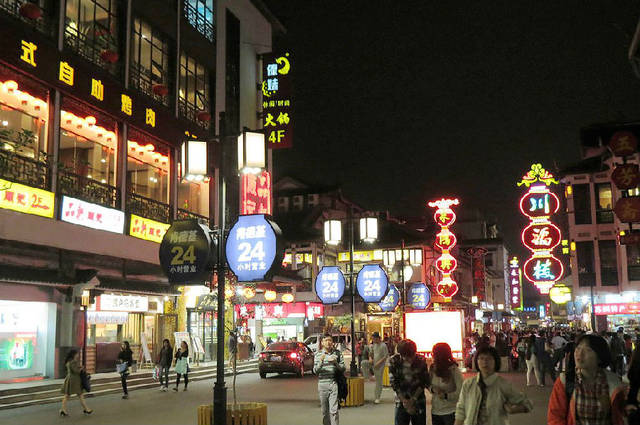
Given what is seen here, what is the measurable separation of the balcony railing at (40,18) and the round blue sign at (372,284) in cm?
1263

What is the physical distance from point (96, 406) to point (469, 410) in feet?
47.4

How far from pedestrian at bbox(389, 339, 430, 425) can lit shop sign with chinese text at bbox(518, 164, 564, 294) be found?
2482 centimetres

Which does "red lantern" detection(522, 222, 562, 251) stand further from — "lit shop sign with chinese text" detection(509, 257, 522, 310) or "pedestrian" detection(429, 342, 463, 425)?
"lit shop sign with chinese text" detection(509, 257, 522, 310)

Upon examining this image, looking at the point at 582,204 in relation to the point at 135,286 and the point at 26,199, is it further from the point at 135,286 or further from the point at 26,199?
the point at 26,199

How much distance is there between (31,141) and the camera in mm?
18828

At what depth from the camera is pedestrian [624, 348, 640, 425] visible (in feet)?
14.8

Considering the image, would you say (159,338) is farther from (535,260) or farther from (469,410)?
(469,410)

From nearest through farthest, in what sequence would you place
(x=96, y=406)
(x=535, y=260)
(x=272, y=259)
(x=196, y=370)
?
(x=272, y=259) → (x=96, y=406) → (x=196, y=370) → (x=535, y=260)

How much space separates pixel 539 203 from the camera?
107 feet

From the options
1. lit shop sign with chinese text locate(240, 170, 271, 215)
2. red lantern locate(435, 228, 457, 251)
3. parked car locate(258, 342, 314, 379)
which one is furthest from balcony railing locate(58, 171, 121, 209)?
red lantern locate(435, 228, 457, 251)

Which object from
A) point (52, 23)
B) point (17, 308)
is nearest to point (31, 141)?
point (52, 23)

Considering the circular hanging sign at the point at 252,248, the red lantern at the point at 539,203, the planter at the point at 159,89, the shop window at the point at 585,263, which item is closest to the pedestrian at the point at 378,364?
the circular hanging sign at the point at 252,248

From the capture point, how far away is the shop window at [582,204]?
44000 millimetres

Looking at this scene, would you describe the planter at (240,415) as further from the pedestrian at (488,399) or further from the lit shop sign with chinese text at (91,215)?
the lit shop sign with chinese text at (91,215)
